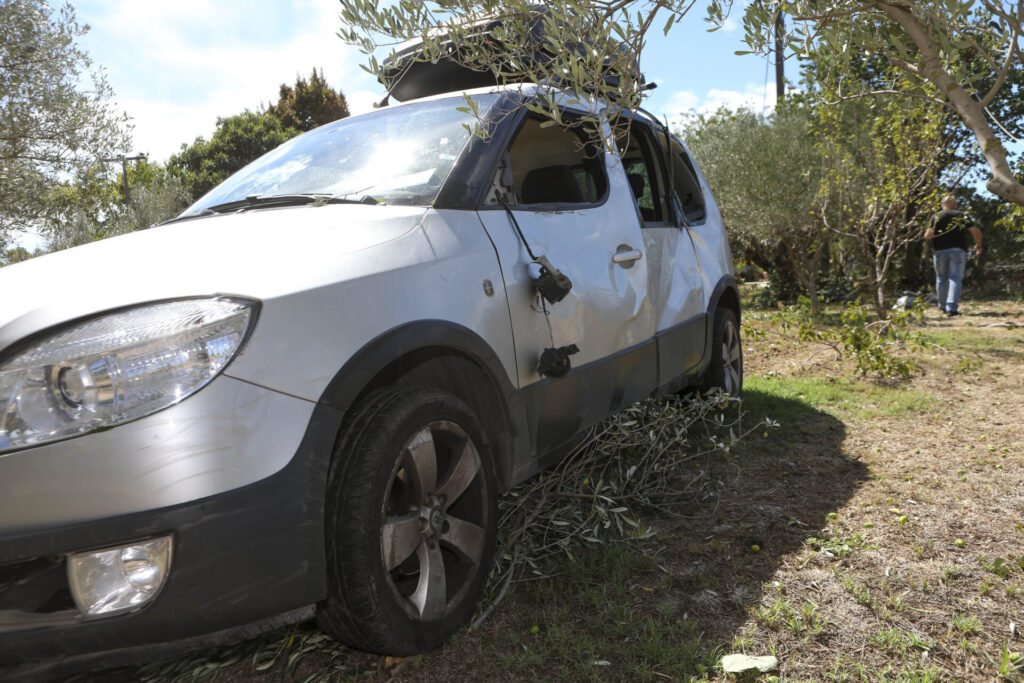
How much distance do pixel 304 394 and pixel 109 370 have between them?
0.43m

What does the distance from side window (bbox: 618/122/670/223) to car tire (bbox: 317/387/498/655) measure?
212 cm

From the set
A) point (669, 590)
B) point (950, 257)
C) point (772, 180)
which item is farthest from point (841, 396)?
point (772, 180)

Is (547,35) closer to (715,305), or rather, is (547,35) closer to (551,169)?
(551,169)

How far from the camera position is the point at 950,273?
38.0ft

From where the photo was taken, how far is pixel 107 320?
179 cm

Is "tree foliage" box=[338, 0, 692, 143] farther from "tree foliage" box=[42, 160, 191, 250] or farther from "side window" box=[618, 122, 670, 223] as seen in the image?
"tree foliage" box=[42, 160, 191, 250]

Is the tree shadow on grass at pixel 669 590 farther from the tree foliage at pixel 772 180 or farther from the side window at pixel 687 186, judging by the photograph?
the tree foliage at pixel 772 180

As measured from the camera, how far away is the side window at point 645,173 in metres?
4.13

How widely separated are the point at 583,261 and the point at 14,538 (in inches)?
84.2

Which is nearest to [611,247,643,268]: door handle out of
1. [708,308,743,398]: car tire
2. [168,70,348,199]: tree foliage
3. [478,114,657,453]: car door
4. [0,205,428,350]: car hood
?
[478,114,657,453]: car door

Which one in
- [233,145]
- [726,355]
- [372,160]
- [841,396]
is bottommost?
[841,396]

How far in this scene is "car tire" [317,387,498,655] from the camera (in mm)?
2006

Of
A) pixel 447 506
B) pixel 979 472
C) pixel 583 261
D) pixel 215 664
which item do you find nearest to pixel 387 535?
pixel 447 506

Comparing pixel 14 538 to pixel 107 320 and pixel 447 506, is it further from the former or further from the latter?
pixel 447 506
